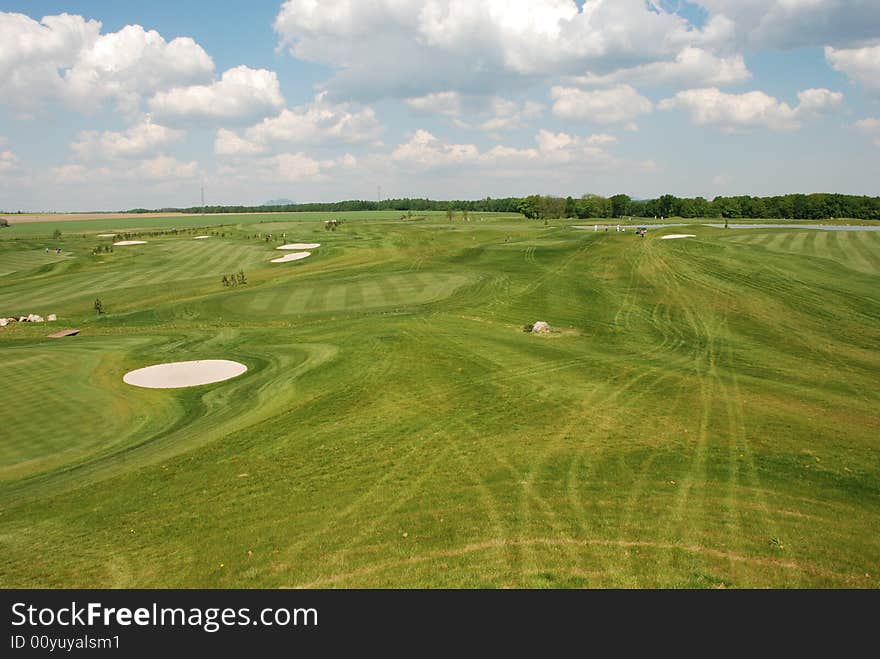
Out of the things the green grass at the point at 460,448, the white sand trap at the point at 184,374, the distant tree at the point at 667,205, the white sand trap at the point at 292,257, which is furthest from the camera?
the distant tree at the point at 667,205

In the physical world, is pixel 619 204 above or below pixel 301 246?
above

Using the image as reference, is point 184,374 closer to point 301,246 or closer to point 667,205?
point 301,246

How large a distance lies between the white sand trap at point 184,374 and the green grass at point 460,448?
817 millimetres

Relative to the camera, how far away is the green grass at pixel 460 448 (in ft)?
34.0

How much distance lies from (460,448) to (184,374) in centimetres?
1607

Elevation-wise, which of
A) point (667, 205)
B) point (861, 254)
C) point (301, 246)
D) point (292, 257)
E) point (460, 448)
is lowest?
point (460, 448)

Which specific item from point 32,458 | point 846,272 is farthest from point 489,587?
point 846,272

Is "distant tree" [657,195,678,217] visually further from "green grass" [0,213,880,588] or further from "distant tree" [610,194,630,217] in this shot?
"green grass" [0,213,880,588]

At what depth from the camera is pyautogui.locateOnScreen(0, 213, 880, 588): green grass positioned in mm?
10375

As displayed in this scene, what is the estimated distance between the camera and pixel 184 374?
25.6 m

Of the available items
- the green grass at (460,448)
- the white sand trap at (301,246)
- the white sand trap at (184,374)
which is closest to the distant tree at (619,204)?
the white sand trap at (301,246)

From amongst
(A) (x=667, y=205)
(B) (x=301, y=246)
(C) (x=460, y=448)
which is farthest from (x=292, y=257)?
(A) (x=667, y=205)

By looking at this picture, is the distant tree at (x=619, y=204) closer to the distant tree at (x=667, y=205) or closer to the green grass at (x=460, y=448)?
the distant tree at (x=667, y=205)
